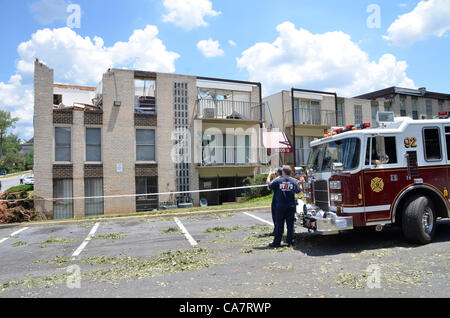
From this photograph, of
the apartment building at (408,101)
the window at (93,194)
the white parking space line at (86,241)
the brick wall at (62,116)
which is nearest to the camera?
the white parking space line at (86,241)

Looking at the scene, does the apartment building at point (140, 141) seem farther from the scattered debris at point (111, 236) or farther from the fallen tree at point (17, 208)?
the scattered debris at point (111, 236)

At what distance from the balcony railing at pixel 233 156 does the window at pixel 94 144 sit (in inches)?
237

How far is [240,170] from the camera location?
23.8 meters

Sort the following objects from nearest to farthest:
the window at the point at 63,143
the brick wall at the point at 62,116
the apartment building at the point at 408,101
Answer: the brick wall at the point at 62,116 < the window at the point at 63,143 < the apartment building at the point at 408,101

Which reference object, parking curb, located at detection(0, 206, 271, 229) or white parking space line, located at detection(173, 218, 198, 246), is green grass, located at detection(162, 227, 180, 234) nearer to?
white parking space line, located at detection(173, 218, 198, 246)

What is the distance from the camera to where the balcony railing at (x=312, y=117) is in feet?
88.4

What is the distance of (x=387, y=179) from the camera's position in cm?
761

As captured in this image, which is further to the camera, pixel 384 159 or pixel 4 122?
pixel 4 122

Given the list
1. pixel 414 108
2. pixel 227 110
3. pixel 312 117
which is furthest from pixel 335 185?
pixel 414 108

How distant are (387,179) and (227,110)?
55.1ft

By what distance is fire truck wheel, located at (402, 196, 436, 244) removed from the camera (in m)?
7.41

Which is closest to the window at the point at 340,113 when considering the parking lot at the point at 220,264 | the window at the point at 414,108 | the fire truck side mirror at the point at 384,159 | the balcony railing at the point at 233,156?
the balcony railing at the point at 233,156

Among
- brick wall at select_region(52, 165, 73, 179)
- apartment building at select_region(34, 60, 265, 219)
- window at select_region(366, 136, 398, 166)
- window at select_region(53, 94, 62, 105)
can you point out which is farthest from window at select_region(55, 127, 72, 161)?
window at select_region(366, 136, 398, 166)

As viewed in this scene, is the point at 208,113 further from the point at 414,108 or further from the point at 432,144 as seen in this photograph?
the point at 414,108
